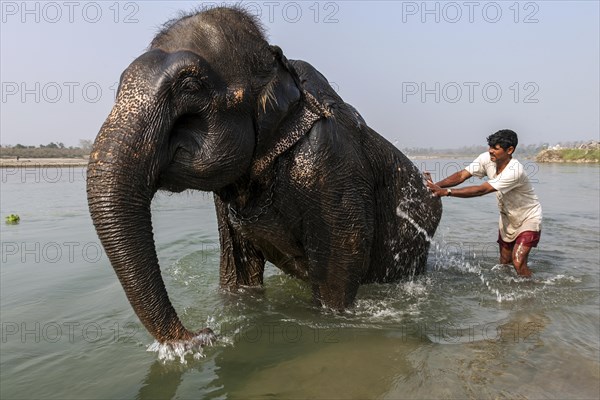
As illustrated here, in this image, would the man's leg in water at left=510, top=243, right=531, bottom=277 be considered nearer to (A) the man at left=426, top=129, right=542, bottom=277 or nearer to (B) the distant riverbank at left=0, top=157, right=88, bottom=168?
(A) the man at left=426, top=129, right=542, bottom=277

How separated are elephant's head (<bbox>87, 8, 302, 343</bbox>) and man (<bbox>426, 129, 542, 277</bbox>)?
133 inches

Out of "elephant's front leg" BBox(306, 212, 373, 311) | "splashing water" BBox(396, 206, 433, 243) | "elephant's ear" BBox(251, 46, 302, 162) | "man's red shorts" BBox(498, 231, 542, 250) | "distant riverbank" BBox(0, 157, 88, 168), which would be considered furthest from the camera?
"distant riverbank" BBox(0, 157, 88, 168)

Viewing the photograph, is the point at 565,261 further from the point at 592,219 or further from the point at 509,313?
the point at 592,219

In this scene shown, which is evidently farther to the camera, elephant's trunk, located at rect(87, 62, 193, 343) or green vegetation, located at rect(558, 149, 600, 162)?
green vegetation, located at rect(558, 149, 600, 162)

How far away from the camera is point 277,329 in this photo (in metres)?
4.54

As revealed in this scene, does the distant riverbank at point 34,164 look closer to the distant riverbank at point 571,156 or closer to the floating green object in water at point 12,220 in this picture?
the floating green object in water at point 12,220

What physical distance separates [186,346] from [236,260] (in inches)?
87.8

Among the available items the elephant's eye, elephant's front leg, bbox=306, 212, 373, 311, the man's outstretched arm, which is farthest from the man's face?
the elephant's eye

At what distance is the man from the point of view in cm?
652

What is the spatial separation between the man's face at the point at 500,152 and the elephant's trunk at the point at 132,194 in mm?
5034

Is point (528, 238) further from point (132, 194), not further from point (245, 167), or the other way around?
point (132, 194)

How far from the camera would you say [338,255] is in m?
4.46

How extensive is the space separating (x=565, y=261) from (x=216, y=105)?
6931 millimetres

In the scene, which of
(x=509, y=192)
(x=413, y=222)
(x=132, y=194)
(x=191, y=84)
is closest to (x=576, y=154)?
(x=509, y=192)
